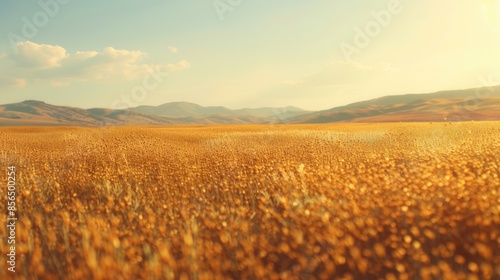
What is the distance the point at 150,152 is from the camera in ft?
36.0

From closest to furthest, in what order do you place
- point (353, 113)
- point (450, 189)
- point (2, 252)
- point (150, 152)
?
point (2, 252), point (450, 189), point (150, 152), point (353, 113)

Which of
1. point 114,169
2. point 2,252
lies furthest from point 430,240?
point 114,169

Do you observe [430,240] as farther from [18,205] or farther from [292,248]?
[18,205]

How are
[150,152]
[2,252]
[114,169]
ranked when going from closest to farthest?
[2,252], [114,169], [150,152]

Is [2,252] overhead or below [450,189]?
below

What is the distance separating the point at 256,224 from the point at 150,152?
23.6 feet

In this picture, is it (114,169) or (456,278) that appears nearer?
(456,278)

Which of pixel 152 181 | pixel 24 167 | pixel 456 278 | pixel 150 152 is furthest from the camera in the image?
pixel 150 152

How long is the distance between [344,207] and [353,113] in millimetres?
175502

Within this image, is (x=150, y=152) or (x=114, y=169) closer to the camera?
(x=114, y=169)

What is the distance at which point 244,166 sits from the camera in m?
7.86

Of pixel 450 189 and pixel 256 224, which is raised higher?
pixel 450 189

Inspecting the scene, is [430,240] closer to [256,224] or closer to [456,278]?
[456,278]

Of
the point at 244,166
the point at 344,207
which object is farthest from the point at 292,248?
the point at 244,166
